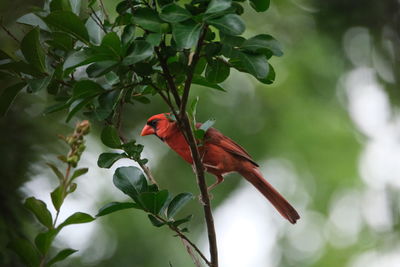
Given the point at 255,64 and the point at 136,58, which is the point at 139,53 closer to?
the point at 136,58

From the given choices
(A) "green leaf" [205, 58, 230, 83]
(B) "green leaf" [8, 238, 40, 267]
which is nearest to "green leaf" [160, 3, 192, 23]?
(A) "green leaf" [205, 58, 230, 83]

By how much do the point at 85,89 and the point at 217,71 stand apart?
0.47 m

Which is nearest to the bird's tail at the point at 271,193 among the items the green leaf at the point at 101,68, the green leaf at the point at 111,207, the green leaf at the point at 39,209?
the green leaf at the point at 111,207

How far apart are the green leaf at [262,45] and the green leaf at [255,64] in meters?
0.02

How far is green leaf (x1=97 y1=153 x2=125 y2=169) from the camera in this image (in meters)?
2.22

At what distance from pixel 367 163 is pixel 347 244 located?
3.16 feet

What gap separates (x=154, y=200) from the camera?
6.77 feet

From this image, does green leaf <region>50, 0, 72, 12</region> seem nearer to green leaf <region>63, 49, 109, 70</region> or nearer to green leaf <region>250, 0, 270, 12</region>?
green leaf <region>63, 49, 109, 70</region>

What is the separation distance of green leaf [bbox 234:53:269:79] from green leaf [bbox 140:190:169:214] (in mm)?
481

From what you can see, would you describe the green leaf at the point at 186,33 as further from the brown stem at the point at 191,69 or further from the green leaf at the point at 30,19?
the green leaf at the point at 30,19

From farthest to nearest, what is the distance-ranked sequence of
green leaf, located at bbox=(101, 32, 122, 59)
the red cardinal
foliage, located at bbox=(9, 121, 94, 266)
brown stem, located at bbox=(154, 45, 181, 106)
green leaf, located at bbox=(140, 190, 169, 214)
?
the red cardinal < green leaf, located at bbox=(140, 190, 169, 214) < brown stem, located at bbox=(154, 45, 181, 106) < green leaf, located at bbox=(101, 32, 122, 59) < foliage, located at bbox=(9, 121, 94, 266)

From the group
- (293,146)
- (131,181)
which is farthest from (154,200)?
(293,146)

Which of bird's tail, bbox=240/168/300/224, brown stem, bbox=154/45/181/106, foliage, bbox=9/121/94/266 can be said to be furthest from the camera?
bird's tail, bbox=240/168/300/224

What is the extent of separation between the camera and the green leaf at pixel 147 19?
5.89ft
